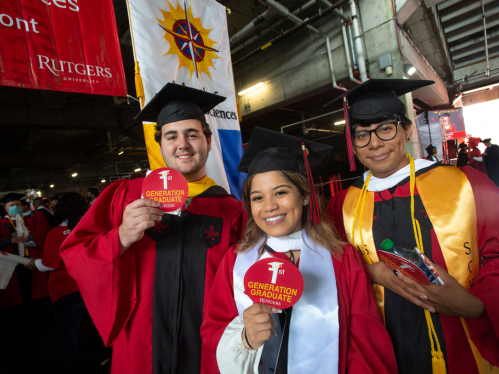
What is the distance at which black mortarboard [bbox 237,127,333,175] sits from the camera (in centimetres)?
145

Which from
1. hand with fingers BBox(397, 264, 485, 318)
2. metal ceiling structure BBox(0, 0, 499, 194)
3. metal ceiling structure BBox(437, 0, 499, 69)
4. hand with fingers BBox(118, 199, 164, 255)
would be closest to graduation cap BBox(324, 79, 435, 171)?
hand with fingers BBox(397, 264, 485, 318)

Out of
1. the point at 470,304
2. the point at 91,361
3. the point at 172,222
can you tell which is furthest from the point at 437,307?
the point at 91,361

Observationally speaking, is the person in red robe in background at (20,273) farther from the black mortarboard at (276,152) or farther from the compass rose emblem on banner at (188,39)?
the black mortarboard at (276,152)

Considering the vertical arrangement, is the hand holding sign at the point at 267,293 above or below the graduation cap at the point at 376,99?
below

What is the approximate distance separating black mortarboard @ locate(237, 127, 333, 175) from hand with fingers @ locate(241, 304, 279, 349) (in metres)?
0.70

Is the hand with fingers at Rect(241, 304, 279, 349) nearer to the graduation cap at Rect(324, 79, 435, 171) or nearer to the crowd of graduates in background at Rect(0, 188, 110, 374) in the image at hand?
the graduation cap at Rect(324, 79, 435, 171)

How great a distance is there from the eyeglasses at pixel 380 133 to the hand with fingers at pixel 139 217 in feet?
4.28

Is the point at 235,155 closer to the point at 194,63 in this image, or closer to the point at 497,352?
the point at 194,63

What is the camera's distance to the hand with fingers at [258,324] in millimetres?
1045

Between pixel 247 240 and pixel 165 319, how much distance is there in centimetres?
63

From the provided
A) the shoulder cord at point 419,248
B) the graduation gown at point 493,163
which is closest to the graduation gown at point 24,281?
the shoulder cord at point 419,248

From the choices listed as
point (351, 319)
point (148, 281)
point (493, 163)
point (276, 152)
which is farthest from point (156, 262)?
point (493, 163)

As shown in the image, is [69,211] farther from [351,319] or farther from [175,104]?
[351,319]

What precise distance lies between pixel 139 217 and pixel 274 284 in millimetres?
727
